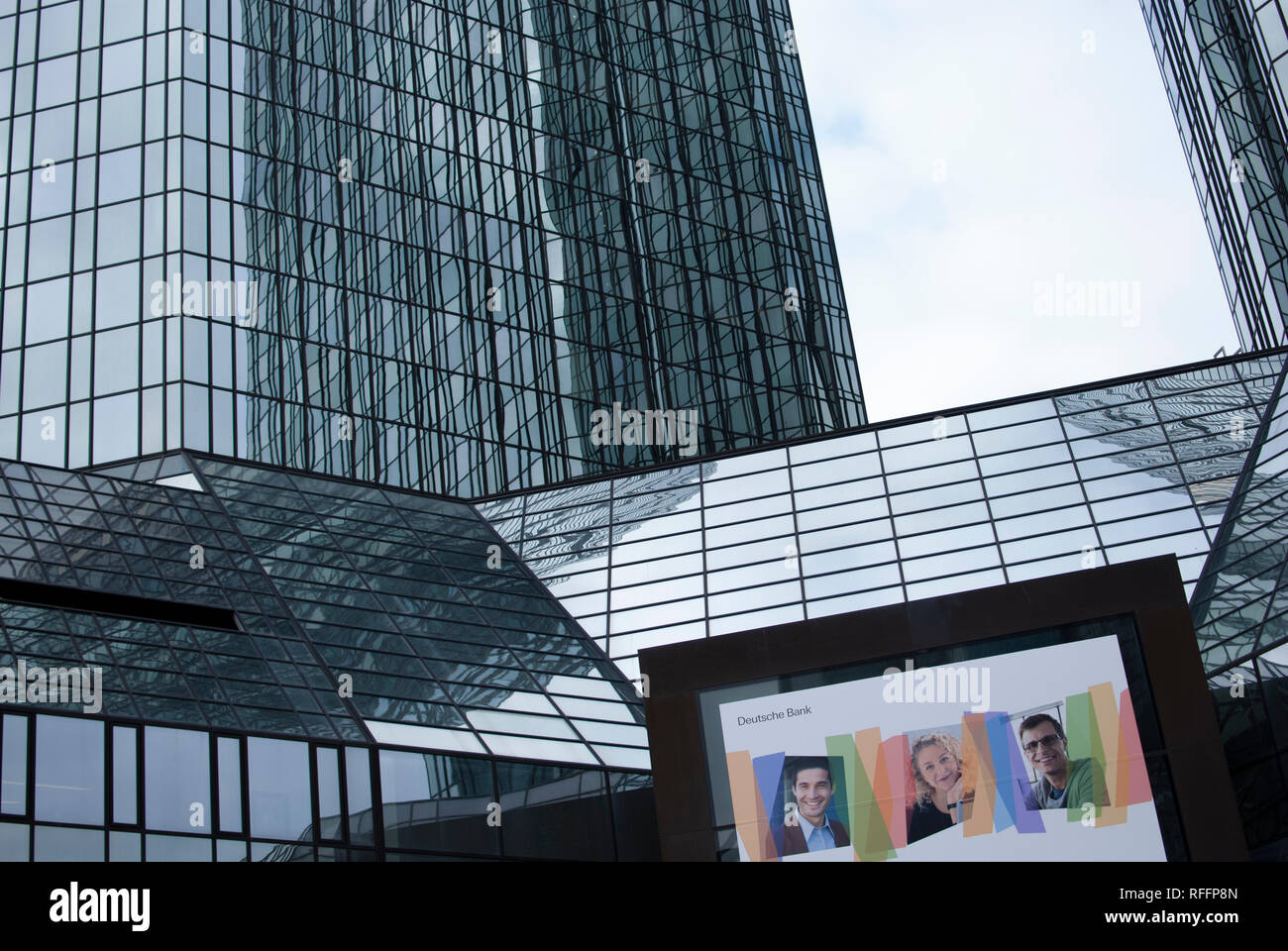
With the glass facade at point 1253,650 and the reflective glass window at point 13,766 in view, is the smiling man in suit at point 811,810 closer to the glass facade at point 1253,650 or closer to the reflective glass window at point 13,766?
the glass facade at point 1253,650

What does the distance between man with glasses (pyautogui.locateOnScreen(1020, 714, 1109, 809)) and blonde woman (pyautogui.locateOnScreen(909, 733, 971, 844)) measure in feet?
3.39

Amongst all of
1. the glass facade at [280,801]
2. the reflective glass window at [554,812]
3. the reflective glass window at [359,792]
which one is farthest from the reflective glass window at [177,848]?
the reflective glass window at [554,812]

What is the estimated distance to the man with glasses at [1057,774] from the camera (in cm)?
2145

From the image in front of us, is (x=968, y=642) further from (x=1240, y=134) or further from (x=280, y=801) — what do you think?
(x=1240, y=134)

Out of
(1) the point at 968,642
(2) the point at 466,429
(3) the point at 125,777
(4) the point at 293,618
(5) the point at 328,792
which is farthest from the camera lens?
→ (2) the point at 466,429

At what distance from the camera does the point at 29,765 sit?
2088 centimetres

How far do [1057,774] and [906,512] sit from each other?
11440 millimetres

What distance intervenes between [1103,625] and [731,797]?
21.0ft

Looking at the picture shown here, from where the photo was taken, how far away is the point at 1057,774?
70.8 feet

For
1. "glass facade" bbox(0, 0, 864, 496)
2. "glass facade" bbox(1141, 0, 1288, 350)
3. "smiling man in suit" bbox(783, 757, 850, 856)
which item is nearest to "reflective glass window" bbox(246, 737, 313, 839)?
"smiling man in suit" bbox(783, 757, 850, 856)

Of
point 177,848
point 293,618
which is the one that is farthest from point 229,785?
point 293,618

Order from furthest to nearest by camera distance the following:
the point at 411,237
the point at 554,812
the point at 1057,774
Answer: the point at 411,237, the point at 554,812, the point at 1057,774

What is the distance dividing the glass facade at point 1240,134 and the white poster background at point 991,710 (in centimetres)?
3069

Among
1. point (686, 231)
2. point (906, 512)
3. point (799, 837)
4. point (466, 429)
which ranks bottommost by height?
point (799, 837)
